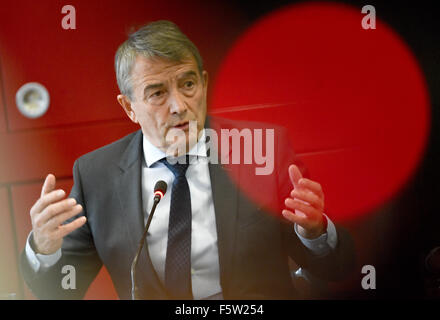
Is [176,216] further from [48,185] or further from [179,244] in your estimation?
[48,185]

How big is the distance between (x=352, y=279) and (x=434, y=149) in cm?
55

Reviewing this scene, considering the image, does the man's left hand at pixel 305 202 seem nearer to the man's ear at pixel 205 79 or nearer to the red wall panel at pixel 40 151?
the man's ear at pixel 205 79

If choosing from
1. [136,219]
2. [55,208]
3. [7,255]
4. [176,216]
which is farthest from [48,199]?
[7,255]

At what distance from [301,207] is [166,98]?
1.71 feet

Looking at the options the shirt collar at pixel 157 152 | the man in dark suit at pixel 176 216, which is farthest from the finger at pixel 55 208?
the shirt collar at pixel 157 152

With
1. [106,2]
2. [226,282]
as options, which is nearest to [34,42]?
[106,2]

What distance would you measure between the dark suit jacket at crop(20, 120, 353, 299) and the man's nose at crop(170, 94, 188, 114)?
17 cm

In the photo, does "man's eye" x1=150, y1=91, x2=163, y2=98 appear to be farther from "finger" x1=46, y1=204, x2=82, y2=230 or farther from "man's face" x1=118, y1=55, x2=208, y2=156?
"finger" x1=46, y1=204, x2=82, y2=230

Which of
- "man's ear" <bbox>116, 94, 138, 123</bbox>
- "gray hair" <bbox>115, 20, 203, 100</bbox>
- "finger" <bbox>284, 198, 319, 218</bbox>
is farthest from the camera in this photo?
"man's ear" <bbox>116, 94, 138, 123</bbox>

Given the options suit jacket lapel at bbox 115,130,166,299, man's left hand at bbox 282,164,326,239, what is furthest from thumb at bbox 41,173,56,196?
man's left hand at bbox 282,164,326,239

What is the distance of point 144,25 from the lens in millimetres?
1361

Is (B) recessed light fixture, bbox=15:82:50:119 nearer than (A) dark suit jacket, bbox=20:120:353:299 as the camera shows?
No

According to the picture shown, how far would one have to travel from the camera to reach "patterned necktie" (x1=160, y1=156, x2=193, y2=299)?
1268mm

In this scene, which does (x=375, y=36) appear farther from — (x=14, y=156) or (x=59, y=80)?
(x=14, y=156)
